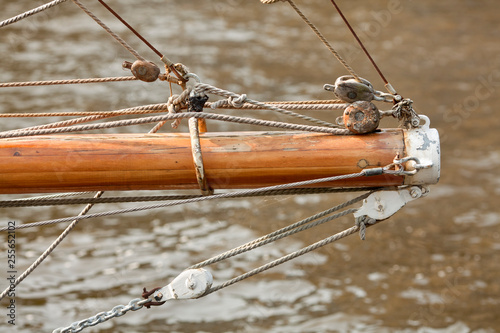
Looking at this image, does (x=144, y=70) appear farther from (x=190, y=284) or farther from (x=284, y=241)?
(x=284, y=241)

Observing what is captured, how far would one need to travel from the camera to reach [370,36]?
11867mm

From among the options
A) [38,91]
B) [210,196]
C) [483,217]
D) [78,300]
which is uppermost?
[38,91]

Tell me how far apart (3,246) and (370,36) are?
25.9ft

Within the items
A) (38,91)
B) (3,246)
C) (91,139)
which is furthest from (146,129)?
(91,139)

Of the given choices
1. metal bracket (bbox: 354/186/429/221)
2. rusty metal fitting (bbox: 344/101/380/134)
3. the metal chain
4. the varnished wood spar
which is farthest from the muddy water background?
rusty metal fitting (bbox: 344/101/380/134)

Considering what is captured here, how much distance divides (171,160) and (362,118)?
0.74 metres

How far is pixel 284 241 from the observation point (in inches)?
233

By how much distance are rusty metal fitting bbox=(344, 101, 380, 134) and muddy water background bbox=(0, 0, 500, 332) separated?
8.48 ft

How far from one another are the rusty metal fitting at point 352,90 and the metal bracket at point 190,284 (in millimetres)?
881

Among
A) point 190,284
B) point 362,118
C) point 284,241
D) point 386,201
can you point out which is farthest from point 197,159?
point 284,241

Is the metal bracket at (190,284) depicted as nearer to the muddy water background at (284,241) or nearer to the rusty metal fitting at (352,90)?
the rusty metal fitting at (352,90)

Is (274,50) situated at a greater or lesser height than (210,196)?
greater

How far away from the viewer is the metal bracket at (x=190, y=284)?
8.82ft

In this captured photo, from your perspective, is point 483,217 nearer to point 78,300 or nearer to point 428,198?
point 428,198
